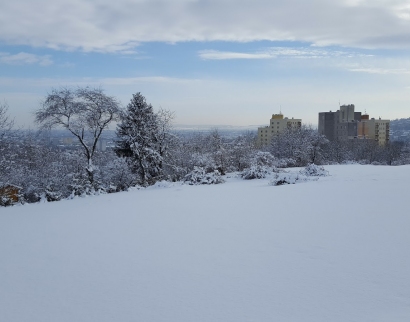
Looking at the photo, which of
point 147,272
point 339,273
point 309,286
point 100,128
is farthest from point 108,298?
point 100,128

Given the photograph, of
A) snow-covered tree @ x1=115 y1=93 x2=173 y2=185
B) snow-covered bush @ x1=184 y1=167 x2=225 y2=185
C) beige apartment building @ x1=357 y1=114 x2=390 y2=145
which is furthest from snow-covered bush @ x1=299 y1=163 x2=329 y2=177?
beige apartment building @ x1=357 y1=114 x2=390 y2=145

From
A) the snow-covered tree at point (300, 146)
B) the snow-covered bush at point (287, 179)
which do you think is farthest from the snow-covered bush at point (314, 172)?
the snow-covered tree at point (300, 146)

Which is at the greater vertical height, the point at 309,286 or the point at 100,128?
the point at 100,128

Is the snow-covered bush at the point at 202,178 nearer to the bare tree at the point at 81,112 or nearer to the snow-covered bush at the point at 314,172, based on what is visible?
the snow-covered bush at the point at 314,172

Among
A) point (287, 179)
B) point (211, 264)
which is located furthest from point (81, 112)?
point (211, 264)

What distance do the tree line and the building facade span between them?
171ft

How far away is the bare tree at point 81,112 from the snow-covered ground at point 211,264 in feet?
33.4

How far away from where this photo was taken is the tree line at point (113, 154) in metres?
16.0

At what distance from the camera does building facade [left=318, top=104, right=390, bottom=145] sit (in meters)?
81.8

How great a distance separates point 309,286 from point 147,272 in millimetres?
1818

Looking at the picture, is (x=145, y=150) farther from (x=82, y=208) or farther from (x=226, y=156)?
(x=82, y=208)

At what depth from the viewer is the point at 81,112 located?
56.1 ft

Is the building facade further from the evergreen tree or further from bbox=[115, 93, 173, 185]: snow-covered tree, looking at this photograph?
the evergreen tree

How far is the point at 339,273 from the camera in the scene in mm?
3756
